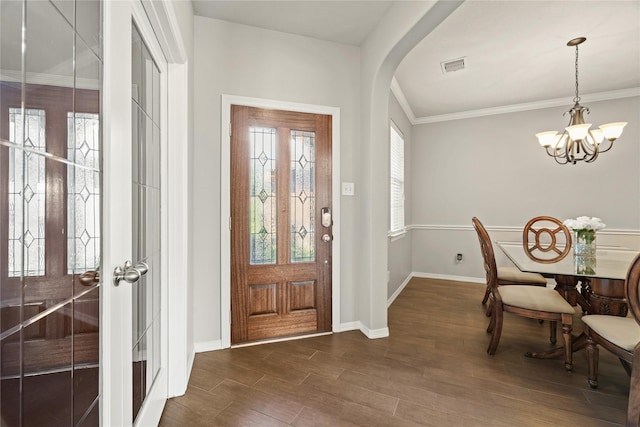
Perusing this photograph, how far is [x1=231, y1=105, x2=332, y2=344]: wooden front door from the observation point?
2477mm

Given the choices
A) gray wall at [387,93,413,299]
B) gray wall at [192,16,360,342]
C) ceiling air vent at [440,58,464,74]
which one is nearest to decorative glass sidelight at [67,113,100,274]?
gray wall at [192,16,360,342]

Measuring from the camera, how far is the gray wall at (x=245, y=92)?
2.36 metres

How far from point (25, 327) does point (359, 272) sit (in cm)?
247

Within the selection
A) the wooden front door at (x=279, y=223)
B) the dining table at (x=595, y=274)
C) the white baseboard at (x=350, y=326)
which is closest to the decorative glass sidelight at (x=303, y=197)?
the wooden front door at (x=279, y=223)

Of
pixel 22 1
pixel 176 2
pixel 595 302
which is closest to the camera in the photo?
pixel 22 1

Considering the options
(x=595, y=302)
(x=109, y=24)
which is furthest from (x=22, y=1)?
(x=595, y=302)

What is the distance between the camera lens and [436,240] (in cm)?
504

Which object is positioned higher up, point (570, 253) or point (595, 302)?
point (570, 253)

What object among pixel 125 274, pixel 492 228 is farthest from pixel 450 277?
pixel 125 274

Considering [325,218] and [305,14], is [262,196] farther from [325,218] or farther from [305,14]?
[305,14]

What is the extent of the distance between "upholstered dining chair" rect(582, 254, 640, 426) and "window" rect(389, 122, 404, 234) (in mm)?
2185

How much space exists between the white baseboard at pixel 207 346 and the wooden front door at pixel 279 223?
0.12m

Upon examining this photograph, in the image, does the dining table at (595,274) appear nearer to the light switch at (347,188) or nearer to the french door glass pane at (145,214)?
the light switch at (347,188)

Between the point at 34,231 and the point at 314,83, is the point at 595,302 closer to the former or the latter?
the point at 314,83
